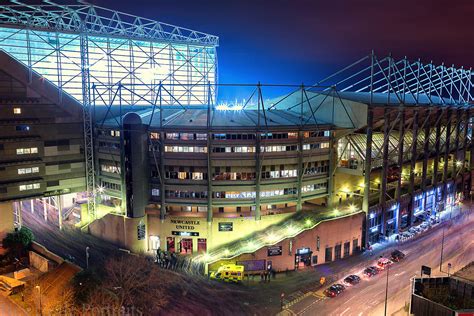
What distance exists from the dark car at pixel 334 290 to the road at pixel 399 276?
0.50 metres

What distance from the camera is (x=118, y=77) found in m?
79.1

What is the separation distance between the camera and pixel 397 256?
5716 cm

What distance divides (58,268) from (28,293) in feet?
16.3

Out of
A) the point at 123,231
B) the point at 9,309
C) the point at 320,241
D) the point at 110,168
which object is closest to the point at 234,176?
the point at 320,241

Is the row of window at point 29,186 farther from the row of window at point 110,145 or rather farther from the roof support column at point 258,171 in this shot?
the roof support column at point 258,171

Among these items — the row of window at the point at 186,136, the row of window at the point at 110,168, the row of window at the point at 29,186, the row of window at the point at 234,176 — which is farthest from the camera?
the row of window at the point at 110,168

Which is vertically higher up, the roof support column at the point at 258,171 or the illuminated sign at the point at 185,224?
the roof support column at the point at 258,171

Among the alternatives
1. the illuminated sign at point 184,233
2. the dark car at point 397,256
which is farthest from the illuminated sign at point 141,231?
the dark car at point 397,256

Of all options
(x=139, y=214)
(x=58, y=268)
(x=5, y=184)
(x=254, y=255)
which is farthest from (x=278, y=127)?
(x=5, y=184)

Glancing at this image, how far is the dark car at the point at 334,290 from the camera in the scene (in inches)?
1806

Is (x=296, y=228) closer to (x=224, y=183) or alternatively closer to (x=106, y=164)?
(x=224, y=183)

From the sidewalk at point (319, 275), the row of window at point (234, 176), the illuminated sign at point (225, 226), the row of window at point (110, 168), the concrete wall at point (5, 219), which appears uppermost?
the row of window at point (110, 168)

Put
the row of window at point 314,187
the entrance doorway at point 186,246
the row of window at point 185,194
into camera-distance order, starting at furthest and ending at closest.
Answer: the row of window at point 314,187 < the entrance doorway at point 186,246 < the row of window at point 185,194

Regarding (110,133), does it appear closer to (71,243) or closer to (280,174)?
(71,243)
